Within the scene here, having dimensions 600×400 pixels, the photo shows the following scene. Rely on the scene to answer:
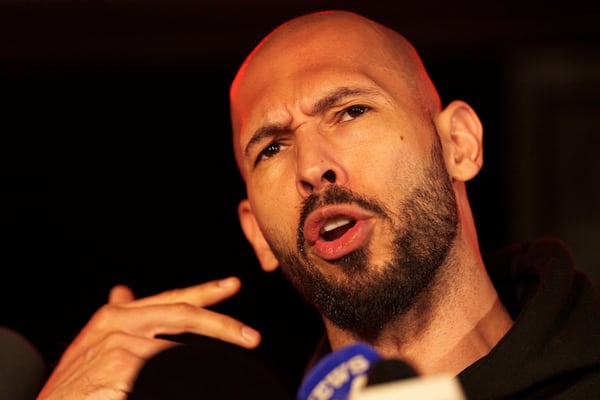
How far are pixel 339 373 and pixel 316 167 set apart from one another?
0.83 metres

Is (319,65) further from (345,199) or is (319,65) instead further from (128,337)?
(128,337)

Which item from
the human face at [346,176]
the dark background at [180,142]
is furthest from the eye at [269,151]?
the dark background at [180,142]

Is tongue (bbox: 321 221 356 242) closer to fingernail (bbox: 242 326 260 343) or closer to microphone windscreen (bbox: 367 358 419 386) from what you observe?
fingernail (bbox: 242 326 260 343)

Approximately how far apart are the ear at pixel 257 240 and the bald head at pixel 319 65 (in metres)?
0.14

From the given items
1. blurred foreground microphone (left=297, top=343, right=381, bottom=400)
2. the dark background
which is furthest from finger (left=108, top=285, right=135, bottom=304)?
the dark background

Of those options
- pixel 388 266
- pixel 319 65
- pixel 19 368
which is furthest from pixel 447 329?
pixel 19 368

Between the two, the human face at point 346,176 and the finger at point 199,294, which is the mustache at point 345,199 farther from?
the finger at point 199,294

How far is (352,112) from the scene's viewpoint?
75.9 inches

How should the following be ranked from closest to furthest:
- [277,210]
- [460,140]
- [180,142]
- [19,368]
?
[19,368] → [277,210] → [460,140] → [180,142]

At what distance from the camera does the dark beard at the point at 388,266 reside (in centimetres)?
179

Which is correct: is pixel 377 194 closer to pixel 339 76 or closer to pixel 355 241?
pixel 355 241

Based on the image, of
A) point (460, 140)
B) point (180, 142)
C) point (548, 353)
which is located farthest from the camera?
point (180, 142)

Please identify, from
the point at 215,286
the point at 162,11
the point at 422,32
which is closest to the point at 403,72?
the point at 215,286

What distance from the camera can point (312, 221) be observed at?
182 centimetres
